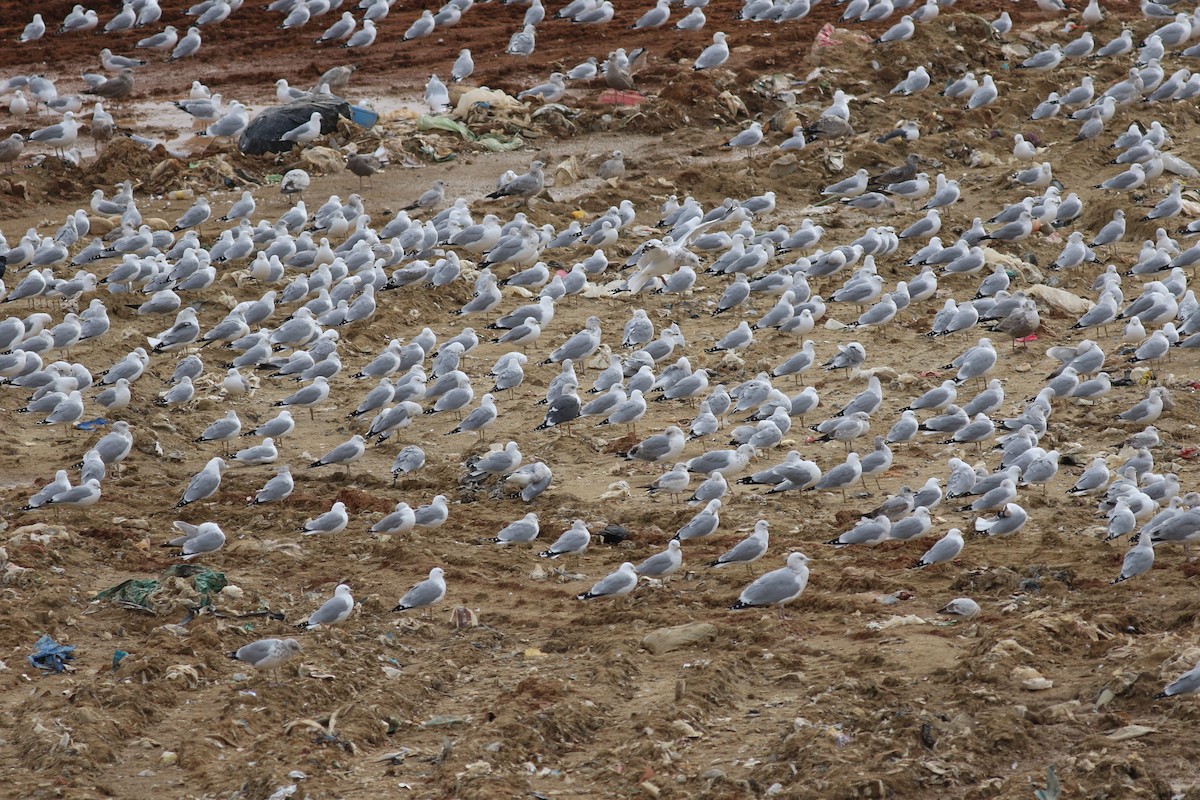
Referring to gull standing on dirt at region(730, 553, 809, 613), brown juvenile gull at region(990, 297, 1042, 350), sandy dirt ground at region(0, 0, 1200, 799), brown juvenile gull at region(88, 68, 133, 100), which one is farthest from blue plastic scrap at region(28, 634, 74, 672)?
brown juvenile gull at region(88, 68, 133, 100)

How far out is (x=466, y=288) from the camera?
19547 millimetres

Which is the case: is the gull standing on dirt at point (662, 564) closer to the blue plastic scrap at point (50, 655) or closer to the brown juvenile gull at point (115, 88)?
the blue plastic scrap at point (50, 655)

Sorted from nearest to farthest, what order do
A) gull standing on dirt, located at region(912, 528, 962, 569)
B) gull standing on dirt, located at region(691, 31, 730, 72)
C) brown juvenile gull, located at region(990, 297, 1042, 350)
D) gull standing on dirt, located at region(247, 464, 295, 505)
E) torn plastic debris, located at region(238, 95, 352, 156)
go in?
gull standing on dirt, located at region(912, 528, 962, 569) → gull standing on dirt, located at region(247, 464, 295, 505) → brown juvenile gull, located at region(990, 297, 1042, 350) → torn plastic debris, located at region(238, 95, 352, 156) → gull standing on dirt, located at region(691, 31, 730, 72)

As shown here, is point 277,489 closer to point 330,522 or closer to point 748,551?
point 330,522

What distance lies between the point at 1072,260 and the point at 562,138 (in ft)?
31.2

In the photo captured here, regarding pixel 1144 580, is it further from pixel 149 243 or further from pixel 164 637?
pixel 149 243

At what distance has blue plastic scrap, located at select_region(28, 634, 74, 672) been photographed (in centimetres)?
1007

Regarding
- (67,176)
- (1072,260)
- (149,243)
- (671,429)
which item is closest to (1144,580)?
(671,429)

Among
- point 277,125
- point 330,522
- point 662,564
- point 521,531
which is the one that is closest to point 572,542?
point 521,531

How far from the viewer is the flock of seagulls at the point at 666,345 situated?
12555 mm

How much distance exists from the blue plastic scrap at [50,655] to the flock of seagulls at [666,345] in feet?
4.38

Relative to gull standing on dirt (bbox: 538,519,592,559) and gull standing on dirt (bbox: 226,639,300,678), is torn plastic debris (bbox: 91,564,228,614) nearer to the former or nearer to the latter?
gull standing on dirt (bbox: 226,639,300,678)

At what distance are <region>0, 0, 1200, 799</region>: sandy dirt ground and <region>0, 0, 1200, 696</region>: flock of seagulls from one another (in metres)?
0.12

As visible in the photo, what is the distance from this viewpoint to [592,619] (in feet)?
35.5
